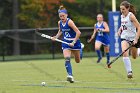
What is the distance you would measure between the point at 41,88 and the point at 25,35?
59.9ft

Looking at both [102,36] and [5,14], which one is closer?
[102,36]

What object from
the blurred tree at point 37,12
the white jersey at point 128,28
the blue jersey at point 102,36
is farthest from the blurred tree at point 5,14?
the white jersey at point 128,28

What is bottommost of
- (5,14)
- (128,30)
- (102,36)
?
(102,36)

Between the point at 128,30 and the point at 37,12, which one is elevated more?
the point at 37,12

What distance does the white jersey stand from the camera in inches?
640

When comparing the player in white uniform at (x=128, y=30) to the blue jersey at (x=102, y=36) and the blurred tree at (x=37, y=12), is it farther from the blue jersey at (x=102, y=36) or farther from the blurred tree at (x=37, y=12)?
the blurred tree at (x=37, y=12)

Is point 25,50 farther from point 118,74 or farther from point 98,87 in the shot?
point 98,87

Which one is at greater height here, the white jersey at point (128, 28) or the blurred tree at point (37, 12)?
the blurred tree at point (37, 12)

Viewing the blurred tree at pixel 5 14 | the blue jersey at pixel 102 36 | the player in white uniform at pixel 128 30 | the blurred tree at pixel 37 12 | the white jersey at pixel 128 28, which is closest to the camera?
the player in white uniform at pixel 128 30

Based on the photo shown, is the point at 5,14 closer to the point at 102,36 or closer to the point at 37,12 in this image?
the point at 37,12

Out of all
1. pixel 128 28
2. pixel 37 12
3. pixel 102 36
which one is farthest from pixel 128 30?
pixel 37 12

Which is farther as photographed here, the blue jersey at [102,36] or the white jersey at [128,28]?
the blue jersey at [102,36]

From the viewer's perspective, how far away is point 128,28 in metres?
16.3

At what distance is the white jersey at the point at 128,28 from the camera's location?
1627 cm
